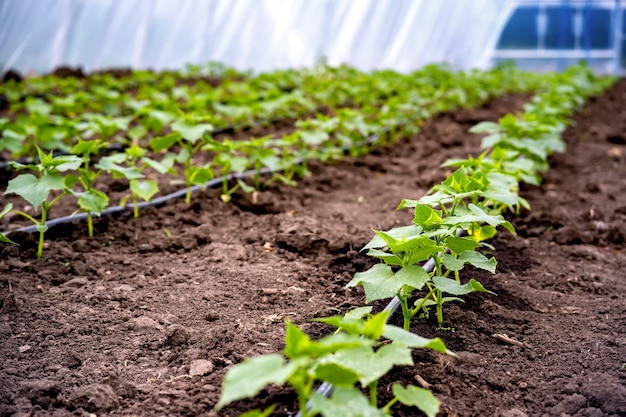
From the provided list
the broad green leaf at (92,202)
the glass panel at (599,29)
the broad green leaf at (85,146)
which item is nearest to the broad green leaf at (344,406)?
the broad green leaf at (92,202)

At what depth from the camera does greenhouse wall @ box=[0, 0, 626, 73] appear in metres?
9.99

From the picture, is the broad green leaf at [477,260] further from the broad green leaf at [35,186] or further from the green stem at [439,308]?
the broad green leaf at [35,186]

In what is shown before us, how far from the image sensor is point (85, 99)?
5.71 metres

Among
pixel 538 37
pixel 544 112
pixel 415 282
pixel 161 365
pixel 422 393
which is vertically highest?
pixel 538 37

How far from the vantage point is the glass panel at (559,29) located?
18.8 m

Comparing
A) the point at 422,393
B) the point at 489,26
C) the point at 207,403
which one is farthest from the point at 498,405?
the point at 489,26

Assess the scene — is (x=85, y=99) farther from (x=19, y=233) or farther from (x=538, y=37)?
(x=538, y=37)

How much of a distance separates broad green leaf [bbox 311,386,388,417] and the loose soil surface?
44 centimetres

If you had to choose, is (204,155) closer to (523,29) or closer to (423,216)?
(423,216)

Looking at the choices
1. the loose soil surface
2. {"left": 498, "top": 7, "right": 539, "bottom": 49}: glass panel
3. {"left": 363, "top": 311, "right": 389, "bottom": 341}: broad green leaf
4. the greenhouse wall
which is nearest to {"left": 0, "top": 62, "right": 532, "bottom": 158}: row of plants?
the loose soil surface

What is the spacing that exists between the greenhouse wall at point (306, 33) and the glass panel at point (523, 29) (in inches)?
1.1

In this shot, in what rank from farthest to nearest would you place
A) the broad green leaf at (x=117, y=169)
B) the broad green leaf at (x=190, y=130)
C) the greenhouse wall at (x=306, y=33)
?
1. the greenhouse wall at (x=306, y=33)
2. the broad green leaf at (x=190, y=130)
3. the broad green leaf at (x=117, y=169)

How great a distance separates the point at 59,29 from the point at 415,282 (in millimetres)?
9355

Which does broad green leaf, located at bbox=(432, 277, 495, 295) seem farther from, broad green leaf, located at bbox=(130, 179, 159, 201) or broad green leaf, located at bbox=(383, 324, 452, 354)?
broad green leaf, located at bbox=(130, 179, 159, 201)
